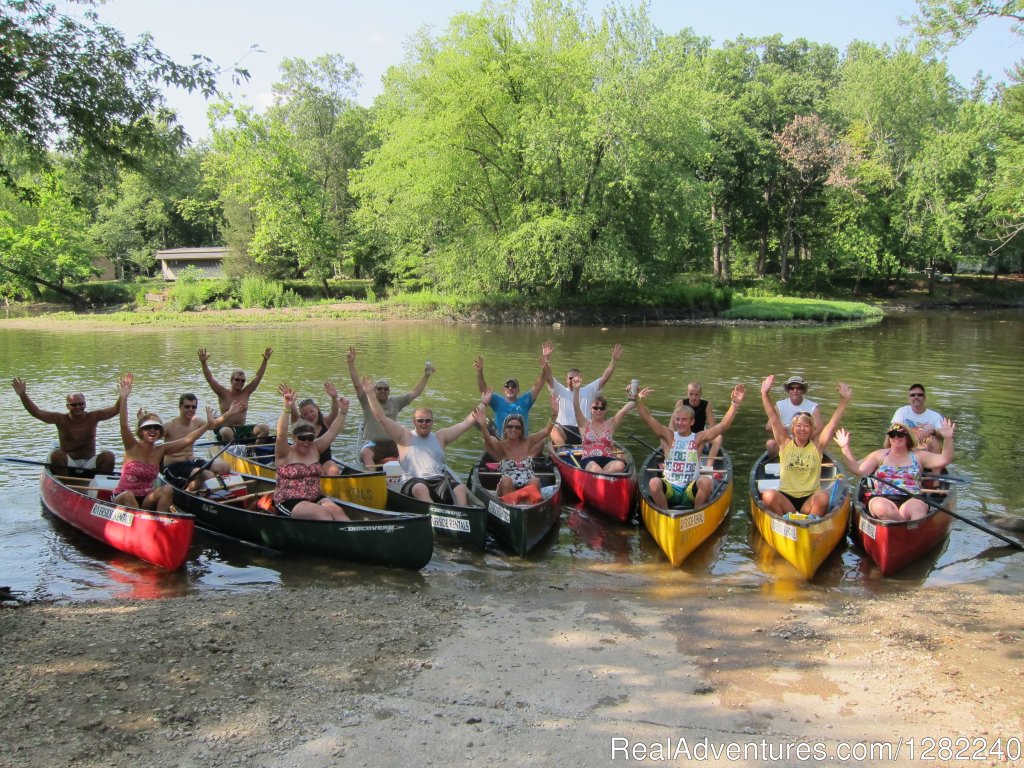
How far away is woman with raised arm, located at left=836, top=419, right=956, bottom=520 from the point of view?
27.3ft

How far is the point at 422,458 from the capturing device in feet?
30.5

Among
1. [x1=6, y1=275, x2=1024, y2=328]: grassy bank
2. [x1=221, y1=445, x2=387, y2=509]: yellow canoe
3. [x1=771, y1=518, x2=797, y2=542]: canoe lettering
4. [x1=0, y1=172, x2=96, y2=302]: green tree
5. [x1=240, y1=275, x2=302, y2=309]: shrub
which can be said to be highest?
[x1=0, y1=172, x2=96, y2=302]: green tree

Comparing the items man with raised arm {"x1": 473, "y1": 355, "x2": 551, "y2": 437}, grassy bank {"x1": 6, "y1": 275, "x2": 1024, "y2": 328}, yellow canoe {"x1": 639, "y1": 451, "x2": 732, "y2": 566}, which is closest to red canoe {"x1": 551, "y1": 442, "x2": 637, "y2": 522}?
yellow canoe {"x1": 639, "y1": 451, "x2": 732, "y2": 566}

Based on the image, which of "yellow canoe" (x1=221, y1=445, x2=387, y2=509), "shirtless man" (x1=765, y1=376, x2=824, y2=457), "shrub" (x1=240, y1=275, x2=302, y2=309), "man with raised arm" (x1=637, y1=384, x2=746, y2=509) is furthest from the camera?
"shrub" (x1=240, y1=275, x2=302, y2=309)

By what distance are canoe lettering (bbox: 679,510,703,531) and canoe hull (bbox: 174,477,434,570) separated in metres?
2.57

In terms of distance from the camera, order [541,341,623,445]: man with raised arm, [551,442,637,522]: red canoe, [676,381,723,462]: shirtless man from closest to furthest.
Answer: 1. [551,442,637,522]: red canoe
2. [676,381,723,462]: shirtless man
3. [541,341,623,445]: man with raised arm

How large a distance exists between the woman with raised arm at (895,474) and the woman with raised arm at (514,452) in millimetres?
3405

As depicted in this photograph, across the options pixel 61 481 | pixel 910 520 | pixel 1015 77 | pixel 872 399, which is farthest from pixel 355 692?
pixel 1015 77

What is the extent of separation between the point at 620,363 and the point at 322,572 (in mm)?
17169

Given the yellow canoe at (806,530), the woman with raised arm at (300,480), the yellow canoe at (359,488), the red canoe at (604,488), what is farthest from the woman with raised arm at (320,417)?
the yellow canoe at (806,530)

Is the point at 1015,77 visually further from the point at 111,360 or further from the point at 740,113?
the point at 111,360

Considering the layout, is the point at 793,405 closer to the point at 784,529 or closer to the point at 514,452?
the point at 784,529

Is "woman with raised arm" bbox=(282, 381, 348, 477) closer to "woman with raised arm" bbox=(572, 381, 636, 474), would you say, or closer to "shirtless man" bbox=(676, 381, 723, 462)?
"woman with raised arm" bbox=(572, 381, 636, 474)

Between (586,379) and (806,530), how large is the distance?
1358 centimetres
